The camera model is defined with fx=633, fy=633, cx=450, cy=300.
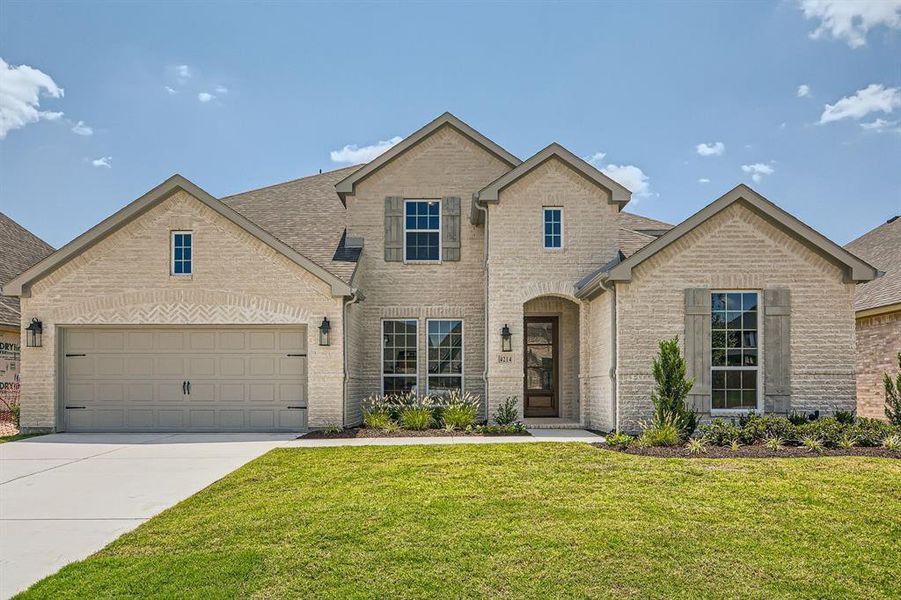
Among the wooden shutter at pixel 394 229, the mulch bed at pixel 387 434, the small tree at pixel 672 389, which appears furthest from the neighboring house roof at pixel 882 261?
the wooden shutter at pixel 394 229

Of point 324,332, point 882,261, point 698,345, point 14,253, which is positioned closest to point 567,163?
point 698,345

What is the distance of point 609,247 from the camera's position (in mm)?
15047

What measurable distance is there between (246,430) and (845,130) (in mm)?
16453

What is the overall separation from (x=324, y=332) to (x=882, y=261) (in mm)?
16475

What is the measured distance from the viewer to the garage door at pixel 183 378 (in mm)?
14219

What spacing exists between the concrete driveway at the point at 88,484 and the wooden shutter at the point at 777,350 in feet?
31.5

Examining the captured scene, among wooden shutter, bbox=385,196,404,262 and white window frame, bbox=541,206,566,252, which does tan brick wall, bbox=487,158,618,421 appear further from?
wooden shutter, bbox=385,196,404,262

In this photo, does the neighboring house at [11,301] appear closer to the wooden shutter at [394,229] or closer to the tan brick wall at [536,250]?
the wooden shutter at [394,229]

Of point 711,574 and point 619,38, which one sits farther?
point 619,38

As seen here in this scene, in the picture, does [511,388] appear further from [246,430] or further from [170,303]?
[170,303]

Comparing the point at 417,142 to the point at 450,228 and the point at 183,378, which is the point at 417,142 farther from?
the point at 183,378

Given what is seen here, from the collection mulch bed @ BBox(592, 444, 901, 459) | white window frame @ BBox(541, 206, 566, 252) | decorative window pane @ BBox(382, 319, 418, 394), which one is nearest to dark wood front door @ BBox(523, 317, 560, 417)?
white window frame @ BBox(541, 206, 566, 252)

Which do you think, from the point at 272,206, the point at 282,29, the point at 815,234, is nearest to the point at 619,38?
the point at 815,234

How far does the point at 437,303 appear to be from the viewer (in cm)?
1645
